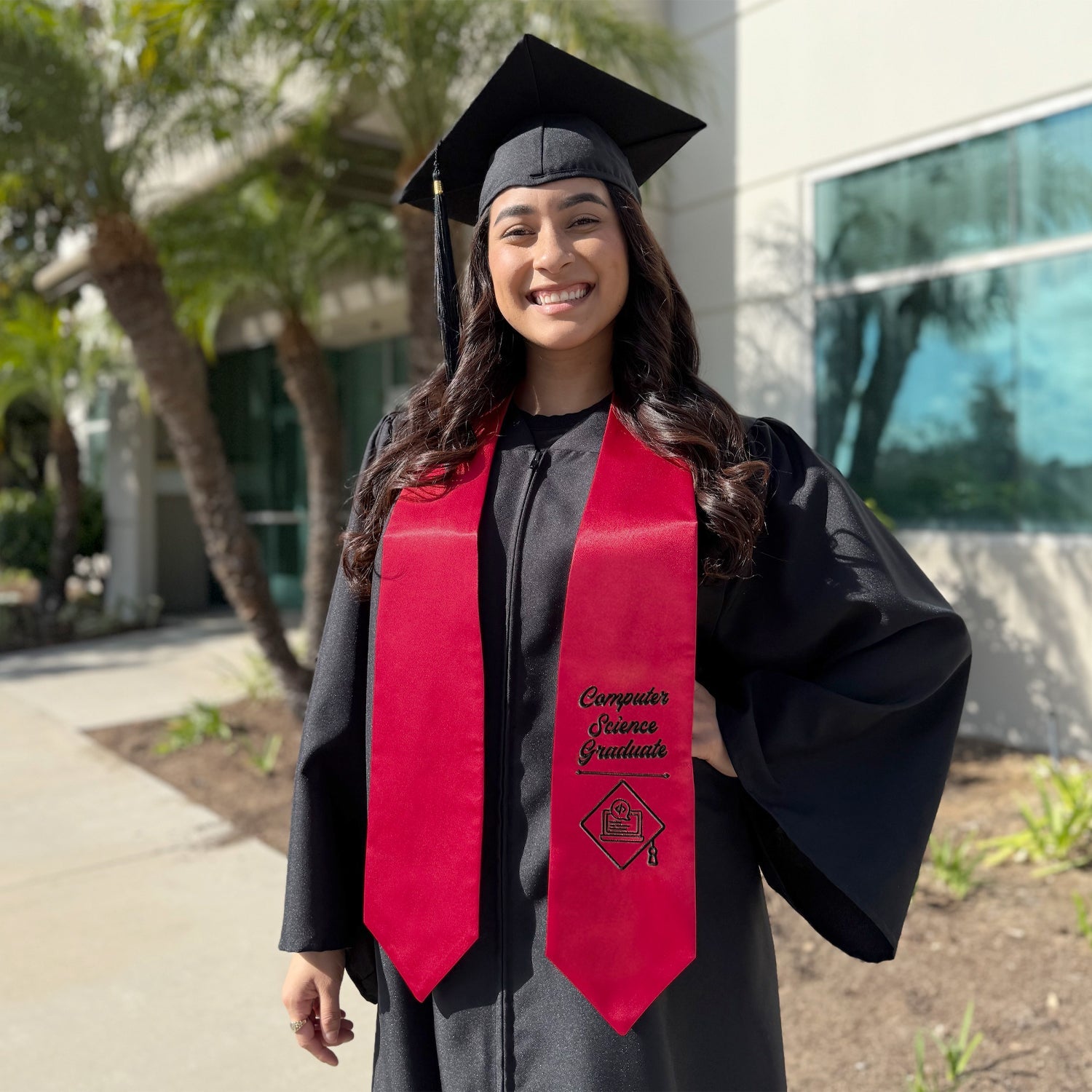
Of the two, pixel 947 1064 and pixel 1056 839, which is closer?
pixel 947 1064

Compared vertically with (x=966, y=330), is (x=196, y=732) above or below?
below

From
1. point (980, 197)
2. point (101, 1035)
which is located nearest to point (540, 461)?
point (101, 1035)

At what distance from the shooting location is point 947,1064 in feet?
8.50

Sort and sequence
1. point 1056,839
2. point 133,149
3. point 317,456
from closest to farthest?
point 1056,839, point 133,149, point 317,456

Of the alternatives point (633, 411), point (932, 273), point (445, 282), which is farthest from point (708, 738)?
point (932, 273)

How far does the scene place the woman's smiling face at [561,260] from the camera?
1.52m

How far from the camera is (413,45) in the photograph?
205 inches

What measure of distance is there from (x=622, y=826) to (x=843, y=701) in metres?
0.35

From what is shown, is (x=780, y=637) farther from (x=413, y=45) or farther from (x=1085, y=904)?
(x=413, y=45)

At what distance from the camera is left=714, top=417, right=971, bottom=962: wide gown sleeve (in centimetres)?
142

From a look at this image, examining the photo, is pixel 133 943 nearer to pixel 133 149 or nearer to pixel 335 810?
pixel 335 810

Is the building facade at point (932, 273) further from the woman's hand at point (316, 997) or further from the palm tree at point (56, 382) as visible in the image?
the palm tree at point (56, 382)

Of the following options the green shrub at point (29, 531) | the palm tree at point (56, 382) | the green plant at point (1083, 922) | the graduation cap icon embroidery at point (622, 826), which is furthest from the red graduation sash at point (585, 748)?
the green shrub at point (29, 531)

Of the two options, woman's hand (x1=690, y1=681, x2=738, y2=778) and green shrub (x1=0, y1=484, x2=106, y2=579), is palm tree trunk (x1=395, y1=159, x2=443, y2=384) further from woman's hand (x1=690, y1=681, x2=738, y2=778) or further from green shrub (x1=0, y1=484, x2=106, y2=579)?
green shrub (x1=0, y1=484, x2=106, y2=579)
